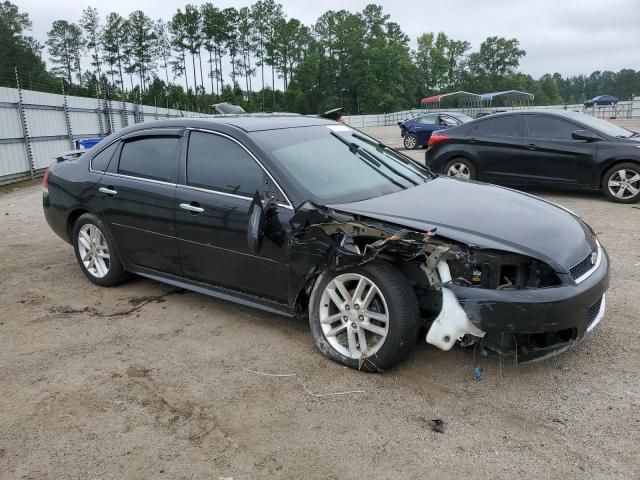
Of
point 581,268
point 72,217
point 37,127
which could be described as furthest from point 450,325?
point 37,127

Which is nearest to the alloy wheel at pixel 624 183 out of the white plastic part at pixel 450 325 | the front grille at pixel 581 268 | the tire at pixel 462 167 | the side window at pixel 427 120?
Result: the tire at pixel 462 167

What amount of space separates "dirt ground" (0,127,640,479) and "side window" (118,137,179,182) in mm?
1204

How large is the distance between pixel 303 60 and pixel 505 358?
94.3 metres

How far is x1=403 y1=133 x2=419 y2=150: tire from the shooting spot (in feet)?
65.8

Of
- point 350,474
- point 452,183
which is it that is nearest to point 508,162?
point 452,183

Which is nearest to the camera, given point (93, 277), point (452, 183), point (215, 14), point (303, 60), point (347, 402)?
point (347, 402)

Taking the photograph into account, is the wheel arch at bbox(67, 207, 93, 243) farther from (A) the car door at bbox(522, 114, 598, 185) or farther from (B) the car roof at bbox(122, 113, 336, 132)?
(A) the car door at bbox(522, 114, 598, 185)

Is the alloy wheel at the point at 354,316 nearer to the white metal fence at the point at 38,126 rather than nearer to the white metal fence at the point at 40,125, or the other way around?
the white metal fence at the point at 40,125

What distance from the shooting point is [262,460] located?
8.68 ft

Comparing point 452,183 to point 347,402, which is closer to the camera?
point 347,402

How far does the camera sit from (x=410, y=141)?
66.4 ft

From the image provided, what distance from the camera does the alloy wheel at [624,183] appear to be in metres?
8.21

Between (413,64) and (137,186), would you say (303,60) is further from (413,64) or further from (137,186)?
(137,186)

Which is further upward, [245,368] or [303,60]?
[303,60]
